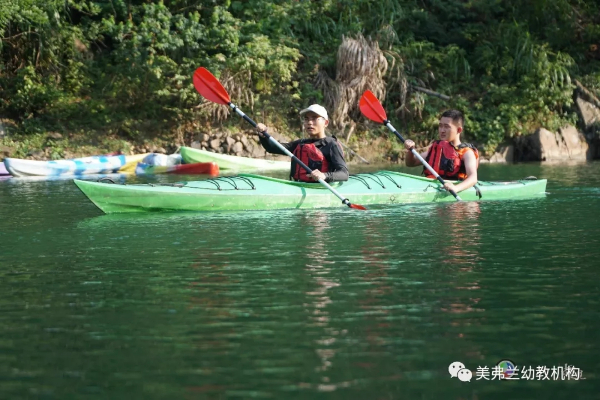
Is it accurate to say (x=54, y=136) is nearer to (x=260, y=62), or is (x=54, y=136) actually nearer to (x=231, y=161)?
(x=231, y=161)

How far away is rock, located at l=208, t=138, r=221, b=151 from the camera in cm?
1719

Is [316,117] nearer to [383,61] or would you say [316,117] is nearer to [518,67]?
[383,61]

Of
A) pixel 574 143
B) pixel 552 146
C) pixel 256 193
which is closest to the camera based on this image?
pixel 256 193

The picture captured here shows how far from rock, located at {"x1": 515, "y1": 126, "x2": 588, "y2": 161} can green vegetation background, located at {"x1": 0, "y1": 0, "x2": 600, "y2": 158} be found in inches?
11.8

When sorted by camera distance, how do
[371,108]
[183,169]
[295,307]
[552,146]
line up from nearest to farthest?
1. [295,307]
2. [371,108]
3. [183,169]
4. [552,146]

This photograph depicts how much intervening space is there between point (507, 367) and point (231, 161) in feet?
40.9

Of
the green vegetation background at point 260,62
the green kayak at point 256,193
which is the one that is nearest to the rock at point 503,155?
the green vegetation background at point 260,62

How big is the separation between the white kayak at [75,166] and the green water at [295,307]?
267 inches

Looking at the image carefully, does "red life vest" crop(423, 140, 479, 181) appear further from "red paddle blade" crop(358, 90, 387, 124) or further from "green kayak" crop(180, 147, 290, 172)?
"green kayak" crop(180, 147, 290, 172)

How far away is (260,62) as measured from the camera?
55.6ft

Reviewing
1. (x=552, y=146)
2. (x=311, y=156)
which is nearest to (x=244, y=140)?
(x=552, y=146)

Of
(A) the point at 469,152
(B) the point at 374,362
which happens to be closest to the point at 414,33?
(A) the point at 469,152

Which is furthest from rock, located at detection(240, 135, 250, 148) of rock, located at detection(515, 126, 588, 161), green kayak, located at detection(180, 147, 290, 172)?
rock, located at detection(515, 126, 588, 161)

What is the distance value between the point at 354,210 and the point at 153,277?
3.73 metres
